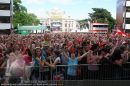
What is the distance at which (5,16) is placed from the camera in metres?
88.6

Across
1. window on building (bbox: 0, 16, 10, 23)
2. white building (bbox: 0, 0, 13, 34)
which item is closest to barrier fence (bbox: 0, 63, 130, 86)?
white building (bbox: 0, 0, 13, 34)

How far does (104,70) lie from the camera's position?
13.2 meters

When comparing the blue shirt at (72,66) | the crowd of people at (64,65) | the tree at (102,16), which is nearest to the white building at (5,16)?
the tree at (102,16)

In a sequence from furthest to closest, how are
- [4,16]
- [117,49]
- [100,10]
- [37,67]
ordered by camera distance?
[100,10]
[4,16]
[117,49]
[37,67]

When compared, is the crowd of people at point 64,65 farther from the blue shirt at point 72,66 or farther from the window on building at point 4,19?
the window on building at point 4,19

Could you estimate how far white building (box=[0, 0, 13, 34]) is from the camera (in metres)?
85.3

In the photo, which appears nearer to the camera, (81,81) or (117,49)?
(81,81)

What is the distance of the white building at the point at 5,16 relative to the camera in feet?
280

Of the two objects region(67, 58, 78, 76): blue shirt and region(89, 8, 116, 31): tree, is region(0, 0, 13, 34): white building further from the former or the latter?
region(67, 58, 78, 76): blue shirt

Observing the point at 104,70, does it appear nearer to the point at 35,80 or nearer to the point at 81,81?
the point at 81,81

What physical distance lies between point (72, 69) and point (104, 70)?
90cm

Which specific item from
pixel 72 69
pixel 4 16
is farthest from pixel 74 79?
pixel 4 16

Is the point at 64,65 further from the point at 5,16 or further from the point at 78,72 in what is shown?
the point at 5,16

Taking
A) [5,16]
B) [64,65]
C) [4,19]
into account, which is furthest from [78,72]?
[5,16]
